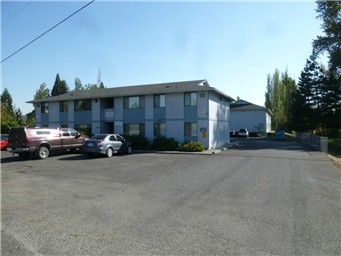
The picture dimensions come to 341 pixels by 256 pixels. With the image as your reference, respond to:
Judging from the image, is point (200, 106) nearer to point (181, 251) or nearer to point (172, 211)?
point (172, 211)

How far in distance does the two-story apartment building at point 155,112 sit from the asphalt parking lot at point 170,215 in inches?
606

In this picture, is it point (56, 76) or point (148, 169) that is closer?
point (148, 169)

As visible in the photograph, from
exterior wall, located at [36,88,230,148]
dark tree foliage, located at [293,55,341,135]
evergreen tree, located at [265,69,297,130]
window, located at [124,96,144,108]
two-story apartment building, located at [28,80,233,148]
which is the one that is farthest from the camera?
evergreen tree, located at [265,69,297,130]

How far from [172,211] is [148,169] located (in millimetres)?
7766

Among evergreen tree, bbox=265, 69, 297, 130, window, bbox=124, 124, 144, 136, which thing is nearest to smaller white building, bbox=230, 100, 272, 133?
evergreen tree, bbox=265, 69, 297, 130

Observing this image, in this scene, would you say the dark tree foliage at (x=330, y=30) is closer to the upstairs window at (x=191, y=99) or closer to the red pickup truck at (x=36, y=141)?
the upstairs window at (x=191, y=99)

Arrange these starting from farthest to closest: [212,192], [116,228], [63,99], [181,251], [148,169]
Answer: [63,99], [148,169], [212,192], [116,228], [181,251]

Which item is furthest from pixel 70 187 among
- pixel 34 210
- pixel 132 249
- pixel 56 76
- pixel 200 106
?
pixel 56 76

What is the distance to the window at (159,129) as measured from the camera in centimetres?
2958

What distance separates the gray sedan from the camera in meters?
21.1

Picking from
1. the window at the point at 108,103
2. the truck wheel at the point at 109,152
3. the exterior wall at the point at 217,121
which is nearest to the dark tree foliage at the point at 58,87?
the window at the point at 108,103

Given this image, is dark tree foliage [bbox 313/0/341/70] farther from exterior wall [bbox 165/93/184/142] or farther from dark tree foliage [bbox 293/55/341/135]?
exterior wall [bbox 165/93/184/142]

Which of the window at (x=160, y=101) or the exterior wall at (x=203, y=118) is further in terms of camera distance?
the window at (x=160, y=101)

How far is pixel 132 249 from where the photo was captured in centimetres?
520
